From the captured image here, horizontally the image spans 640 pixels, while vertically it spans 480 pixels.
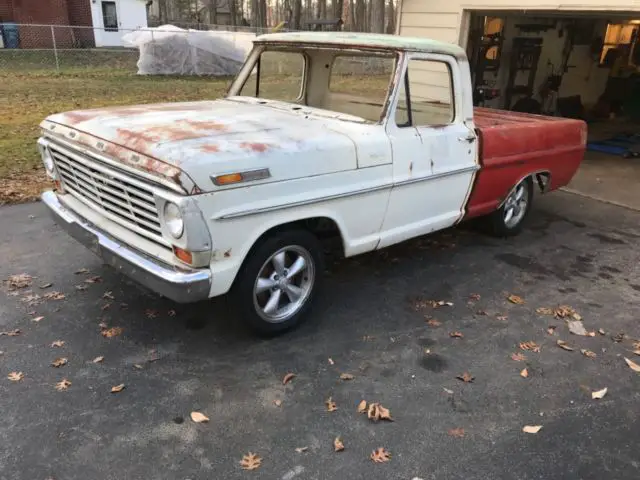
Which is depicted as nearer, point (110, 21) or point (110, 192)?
point (110, 192)

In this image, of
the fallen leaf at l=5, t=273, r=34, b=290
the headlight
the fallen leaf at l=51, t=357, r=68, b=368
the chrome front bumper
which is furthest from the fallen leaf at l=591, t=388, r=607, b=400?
the fallen leaf at l=5, t=273, r=34, b=290

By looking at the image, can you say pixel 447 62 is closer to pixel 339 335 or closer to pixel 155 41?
pixel 339 335

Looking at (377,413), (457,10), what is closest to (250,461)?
(377,413)

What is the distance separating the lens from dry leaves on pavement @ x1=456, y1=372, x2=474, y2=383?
11.4 feet

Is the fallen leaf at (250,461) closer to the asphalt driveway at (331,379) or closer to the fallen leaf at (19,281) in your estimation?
the asphalt driveway at (331,379)

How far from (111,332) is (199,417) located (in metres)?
1.15

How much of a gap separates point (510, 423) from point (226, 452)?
1.63 meters

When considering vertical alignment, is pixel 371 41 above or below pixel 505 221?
above

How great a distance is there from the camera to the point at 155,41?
1938 cm

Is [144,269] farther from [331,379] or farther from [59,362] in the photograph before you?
[331,379]

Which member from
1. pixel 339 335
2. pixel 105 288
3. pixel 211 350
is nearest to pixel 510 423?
pixel 339 335

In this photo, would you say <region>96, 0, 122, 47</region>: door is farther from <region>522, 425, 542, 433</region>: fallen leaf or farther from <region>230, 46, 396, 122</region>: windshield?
<region>522, 425, 542, 433</region>: fallen leaf

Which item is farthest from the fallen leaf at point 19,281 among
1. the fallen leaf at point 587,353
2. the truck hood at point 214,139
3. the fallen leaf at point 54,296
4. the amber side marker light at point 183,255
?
the fallen leaf at point 587,353

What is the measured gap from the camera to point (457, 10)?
8898mm
